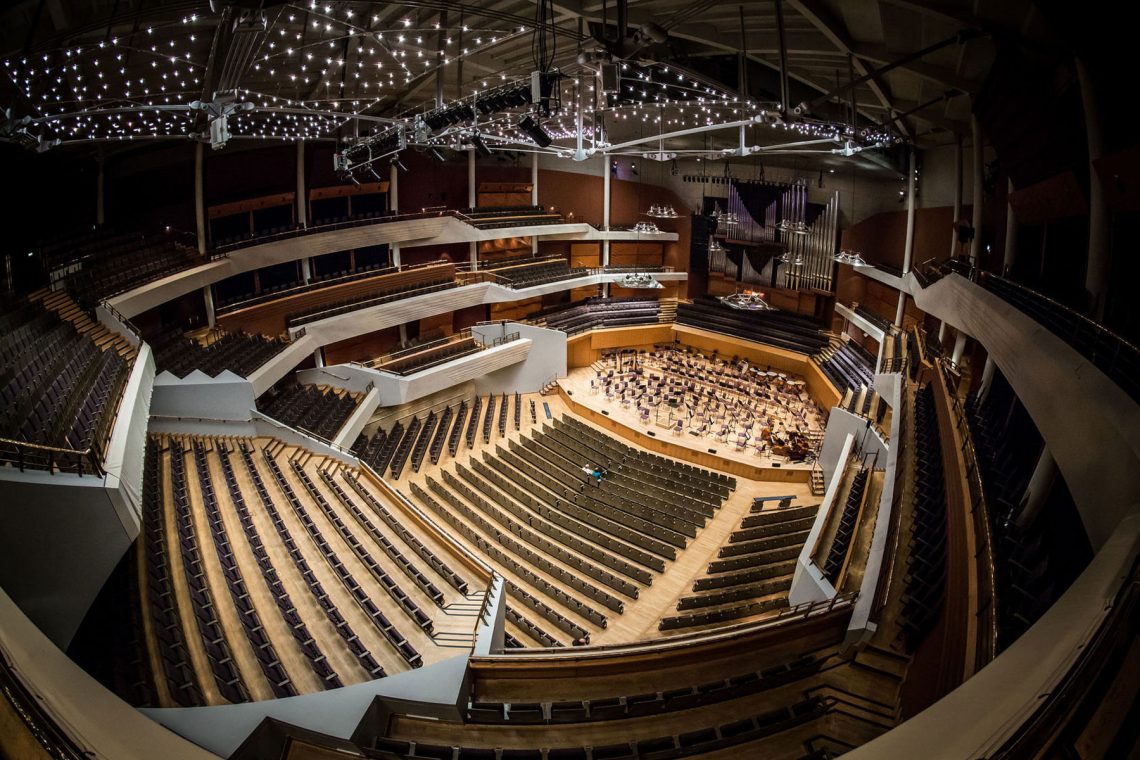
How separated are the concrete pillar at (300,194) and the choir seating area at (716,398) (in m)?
8.60

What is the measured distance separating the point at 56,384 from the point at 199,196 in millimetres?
7521

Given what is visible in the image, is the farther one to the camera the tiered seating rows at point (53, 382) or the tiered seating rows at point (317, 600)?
the tiered seating rows at point (317, 600)

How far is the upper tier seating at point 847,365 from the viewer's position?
14219 millimetres

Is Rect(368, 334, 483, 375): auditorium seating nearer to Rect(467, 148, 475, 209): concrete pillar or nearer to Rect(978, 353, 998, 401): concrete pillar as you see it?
Rect(467, 148, 475, 209): concrete pillar

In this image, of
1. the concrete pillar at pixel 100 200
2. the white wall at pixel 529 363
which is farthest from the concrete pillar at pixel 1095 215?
the concrete pillar at pixel 100 200

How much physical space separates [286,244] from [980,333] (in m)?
13.3

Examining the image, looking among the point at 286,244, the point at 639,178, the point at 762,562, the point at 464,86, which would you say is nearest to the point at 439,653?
the point at 762,562

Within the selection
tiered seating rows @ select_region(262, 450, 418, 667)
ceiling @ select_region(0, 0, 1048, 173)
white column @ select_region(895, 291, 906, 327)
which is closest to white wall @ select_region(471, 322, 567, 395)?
ceiling @ select_region(0, 0, 1048, 173)

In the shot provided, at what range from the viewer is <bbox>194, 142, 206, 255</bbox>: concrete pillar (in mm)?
12312

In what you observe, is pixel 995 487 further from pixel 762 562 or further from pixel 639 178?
pixel 639 178

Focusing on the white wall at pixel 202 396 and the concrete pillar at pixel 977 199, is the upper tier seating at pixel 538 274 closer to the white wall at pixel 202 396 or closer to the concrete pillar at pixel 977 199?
the white wall at pixel 202 396

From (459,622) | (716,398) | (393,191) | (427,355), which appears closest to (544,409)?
(427,355)

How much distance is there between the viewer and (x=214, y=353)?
36.2ft

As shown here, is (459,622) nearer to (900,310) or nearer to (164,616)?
(164,616)
